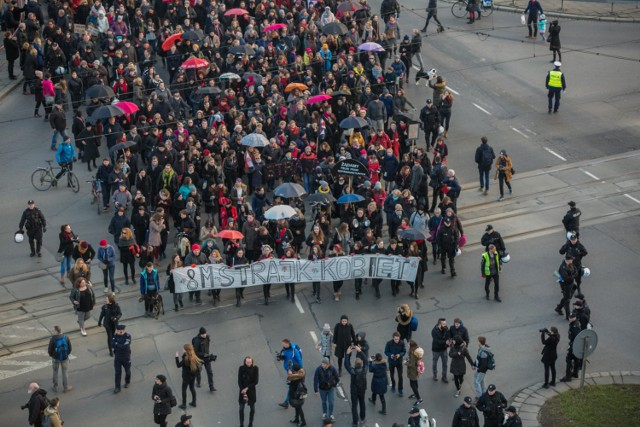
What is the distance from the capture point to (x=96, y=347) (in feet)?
99.7

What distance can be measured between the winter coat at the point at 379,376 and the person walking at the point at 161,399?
396 cm

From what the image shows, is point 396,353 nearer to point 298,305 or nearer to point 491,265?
point 491,265

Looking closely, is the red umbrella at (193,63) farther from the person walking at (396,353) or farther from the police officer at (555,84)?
the person walking at (396,353)

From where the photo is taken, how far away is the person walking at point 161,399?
2636cm

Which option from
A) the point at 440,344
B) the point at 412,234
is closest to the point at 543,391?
the point at 440,344

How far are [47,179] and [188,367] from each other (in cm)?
1275

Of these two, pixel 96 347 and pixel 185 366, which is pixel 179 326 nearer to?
pixel 96 347

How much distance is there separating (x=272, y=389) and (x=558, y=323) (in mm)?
6714

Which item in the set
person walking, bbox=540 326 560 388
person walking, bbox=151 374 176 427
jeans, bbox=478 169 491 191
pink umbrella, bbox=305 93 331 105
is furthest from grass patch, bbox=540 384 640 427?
pink umbrella, bbox=305 93 331 105

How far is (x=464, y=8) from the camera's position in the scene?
52.0 meters

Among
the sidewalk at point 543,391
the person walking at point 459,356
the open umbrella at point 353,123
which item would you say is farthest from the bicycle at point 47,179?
the sidewalk at point 543,391

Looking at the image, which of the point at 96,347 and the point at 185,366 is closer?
the point at 185,366

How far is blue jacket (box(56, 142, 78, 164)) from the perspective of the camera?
38.1 meters

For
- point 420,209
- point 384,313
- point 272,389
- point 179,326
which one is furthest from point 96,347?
point 420,209
